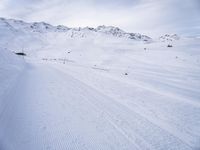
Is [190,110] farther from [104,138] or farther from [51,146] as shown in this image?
[51,146]

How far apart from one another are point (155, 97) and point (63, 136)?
434 cm

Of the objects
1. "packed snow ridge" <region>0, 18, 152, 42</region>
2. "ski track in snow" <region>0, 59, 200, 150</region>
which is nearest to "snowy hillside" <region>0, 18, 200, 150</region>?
"ski track in snow" <region>0, 59, 200, 150</region>

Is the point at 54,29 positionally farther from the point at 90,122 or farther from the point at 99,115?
the point at 90,122

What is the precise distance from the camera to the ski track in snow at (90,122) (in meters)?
4.67

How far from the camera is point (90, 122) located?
5.73 meters

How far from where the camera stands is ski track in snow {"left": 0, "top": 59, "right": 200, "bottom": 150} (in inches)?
184

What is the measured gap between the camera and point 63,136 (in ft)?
16.2

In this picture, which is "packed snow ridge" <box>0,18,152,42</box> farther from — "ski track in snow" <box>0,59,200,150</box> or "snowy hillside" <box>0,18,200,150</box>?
"ski track in snow" <box>0,59,200,150</box>

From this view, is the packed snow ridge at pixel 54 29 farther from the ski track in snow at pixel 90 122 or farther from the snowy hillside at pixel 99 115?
the ski track in snow at pixel 90 122

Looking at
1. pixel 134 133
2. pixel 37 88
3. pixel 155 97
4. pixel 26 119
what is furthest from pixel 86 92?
pixel 134 133

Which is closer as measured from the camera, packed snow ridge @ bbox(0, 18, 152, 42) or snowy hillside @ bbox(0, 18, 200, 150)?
snowy hillside @ bbox(0, 18, 200, 150)

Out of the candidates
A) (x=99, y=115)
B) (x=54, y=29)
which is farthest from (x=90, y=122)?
(x=54, y=29)

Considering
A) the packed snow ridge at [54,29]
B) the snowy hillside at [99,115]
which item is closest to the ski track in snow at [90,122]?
the snowy hillside at [99,115]

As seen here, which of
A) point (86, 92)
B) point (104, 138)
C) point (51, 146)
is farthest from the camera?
point (86, 92)
